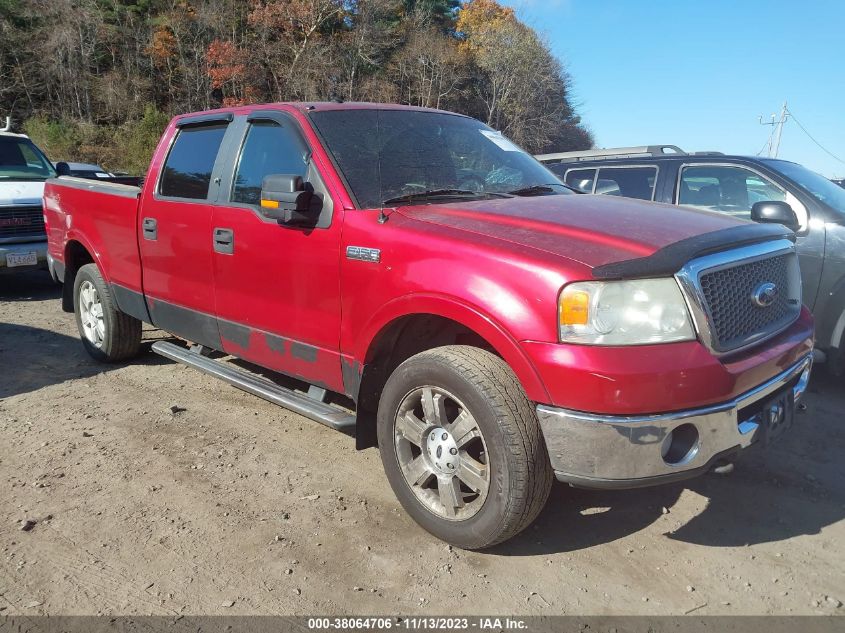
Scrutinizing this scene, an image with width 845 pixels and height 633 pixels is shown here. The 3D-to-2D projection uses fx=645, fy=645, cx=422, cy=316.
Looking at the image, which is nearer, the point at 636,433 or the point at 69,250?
the point at 636,433

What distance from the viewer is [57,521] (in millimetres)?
3123

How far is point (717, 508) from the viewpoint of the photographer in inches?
130

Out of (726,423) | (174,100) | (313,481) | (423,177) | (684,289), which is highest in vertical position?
(174,100)

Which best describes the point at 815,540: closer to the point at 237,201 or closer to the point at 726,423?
the point at 726,423

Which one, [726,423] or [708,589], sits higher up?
[726,423]

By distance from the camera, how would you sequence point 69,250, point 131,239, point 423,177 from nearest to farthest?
point 423,177
point 131,239
point 69,250

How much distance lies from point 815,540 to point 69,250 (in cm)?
593

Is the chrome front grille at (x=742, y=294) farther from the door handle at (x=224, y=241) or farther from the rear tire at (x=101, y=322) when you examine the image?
the rear tire at (x=101, y=322)

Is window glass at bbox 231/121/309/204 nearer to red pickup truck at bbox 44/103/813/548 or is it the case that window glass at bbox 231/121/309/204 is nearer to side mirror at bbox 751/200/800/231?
red pickup truck at bbox 44/103/813/548

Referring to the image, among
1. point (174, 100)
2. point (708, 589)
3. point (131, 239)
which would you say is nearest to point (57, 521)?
point (131, 239)

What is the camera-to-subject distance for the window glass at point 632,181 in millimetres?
6180

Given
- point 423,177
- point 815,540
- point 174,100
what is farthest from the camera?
point 174,100

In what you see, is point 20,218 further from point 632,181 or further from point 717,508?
point 717,508

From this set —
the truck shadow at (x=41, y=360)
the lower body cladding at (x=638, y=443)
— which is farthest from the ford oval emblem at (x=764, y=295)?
the truck shadow at (x=41, y=360)
